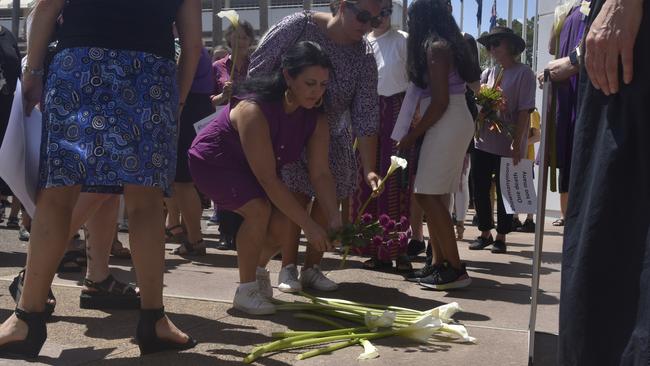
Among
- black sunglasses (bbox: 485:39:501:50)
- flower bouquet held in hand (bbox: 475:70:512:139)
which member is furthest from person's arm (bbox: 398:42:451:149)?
black sunglasses (bbox: 485:39:501:50)

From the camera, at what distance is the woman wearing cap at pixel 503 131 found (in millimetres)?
7387

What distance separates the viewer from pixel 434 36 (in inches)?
213

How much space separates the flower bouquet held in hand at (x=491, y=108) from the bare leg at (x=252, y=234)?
3243 millimetres

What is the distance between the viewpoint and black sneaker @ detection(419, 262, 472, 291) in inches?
203

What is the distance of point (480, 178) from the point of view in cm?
757

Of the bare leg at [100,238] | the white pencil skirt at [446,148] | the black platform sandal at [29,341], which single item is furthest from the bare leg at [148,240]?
the white pencil skirt at [446,148]

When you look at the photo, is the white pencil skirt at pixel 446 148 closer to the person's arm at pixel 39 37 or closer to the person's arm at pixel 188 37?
the person's arm at pixel 188 37

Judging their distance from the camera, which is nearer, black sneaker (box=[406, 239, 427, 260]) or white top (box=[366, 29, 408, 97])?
white top (box=[366, 29, 408, 97])

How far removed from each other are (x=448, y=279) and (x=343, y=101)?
1212mm

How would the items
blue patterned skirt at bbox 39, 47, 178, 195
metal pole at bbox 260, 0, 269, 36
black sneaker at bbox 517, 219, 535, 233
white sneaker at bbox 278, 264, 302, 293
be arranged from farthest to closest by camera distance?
metal pole at bbox 260, 0, 269, 36 < black sneaker at bbox 517, 219, 535, 233 < white sneaker at bbox 278, 264, 302, 293 < blue patterned skirt at bbox 39, 47, 178, 195

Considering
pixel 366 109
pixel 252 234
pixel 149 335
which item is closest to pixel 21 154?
pixel 149 335

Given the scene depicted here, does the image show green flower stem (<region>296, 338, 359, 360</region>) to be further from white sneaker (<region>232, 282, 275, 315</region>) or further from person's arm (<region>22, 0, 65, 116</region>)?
person's arm (<region>22, 0, 65, 116</region>)

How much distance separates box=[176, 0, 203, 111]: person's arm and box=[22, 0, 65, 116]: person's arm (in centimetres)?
49

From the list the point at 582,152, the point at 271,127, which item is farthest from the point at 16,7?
the point at 582,152
